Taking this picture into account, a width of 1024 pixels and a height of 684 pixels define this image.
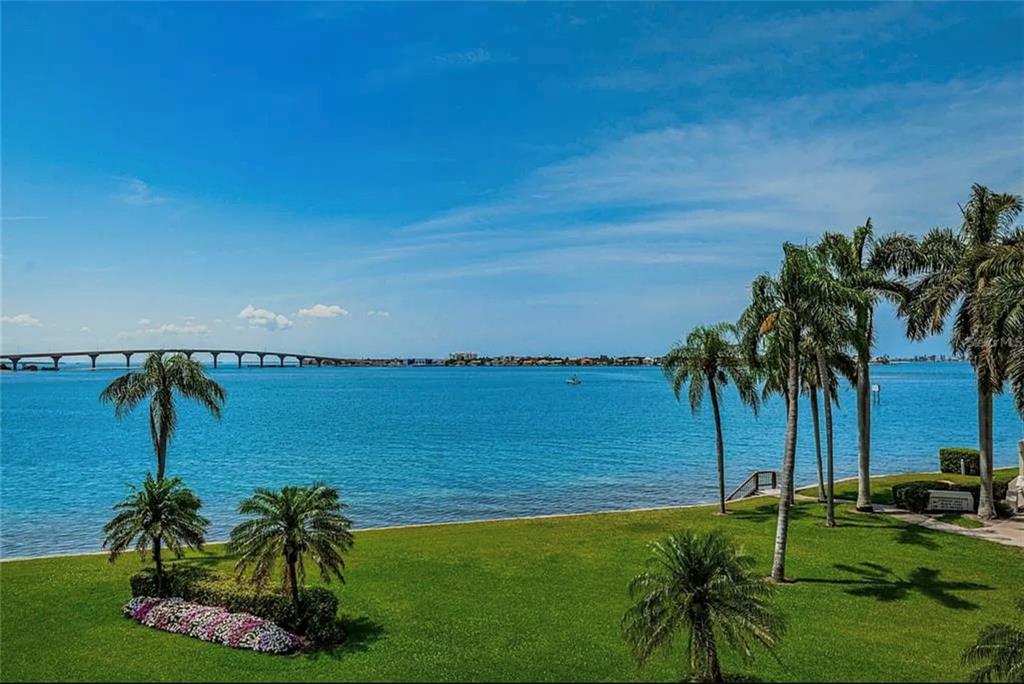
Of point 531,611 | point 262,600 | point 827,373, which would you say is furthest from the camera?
point 827,373

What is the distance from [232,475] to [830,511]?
1496 inches

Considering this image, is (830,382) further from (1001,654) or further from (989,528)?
(1001,654)

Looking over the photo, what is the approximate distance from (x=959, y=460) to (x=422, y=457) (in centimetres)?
3608

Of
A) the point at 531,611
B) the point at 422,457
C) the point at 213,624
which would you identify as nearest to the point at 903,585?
the point at 531,611

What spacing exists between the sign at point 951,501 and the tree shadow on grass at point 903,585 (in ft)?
27.7

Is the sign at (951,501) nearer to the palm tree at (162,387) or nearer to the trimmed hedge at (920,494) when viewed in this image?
the trimmed hedge at (920,494)

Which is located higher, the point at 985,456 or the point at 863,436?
the point at 863,436

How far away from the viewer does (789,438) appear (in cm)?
1956

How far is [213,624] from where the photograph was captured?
14570 mm

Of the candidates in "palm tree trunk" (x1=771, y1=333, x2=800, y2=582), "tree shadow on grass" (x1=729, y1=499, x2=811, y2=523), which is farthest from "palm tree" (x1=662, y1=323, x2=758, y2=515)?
"palm tree trunk" (x1=771, y1=333, x2=800, y2=582)

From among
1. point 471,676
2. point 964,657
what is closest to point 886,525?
point 964,657

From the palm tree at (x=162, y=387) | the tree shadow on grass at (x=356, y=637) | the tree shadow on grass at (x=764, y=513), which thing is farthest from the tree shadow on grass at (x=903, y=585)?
the palm tree at (x=162, y=387)

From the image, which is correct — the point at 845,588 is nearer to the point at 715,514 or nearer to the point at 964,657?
the point at 964,657

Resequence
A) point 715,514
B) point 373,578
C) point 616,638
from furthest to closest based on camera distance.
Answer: point 715,514, point 373,578, point 616,638
